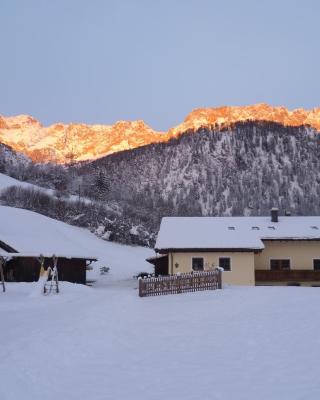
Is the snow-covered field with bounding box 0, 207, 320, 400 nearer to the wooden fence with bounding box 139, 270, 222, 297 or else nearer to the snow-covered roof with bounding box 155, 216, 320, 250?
the wooden fence with bounding box 139, 270, 222, 297

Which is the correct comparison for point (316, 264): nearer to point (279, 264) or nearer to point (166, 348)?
point (279, 264)

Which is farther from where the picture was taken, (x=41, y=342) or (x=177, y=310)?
(x=177, y=310)

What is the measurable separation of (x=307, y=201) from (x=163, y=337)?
128 meters

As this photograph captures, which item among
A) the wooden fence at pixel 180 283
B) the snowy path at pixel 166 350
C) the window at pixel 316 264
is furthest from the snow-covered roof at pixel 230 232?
the snowy path at pixel 166 350

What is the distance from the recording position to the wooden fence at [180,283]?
77.5 feet

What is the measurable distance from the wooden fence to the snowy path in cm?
311

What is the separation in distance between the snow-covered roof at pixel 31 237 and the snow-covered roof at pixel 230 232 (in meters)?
7.36

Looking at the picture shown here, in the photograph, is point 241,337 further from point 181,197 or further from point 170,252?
point 181,197

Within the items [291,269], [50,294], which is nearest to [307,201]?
[291,269]

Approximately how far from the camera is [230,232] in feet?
112

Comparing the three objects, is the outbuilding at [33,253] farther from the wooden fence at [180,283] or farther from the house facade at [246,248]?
the wooden fence at [180,283]

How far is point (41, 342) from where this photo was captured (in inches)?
521

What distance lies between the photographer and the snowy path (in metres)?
9.43

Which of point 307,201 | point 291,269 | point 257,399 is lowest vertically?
point 257,399
